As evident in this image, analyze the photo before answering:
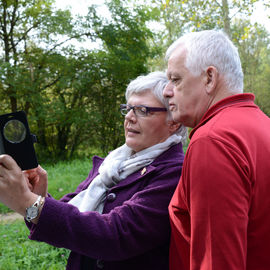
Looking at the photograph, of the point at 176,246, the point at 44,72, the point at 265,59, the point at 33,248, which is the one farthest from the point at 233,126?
the point at 265,59

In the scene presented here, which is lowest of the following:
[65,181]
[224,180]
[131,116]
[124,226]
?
[65,181]

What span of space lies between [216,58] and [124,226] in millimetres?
923

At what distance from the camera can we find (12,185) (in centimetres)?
141

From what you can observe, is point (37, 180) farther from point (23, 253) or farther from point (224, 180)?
point (23, 253)

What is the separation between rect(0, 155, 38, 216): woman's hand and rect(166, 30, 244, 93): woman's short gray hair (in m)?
0.92

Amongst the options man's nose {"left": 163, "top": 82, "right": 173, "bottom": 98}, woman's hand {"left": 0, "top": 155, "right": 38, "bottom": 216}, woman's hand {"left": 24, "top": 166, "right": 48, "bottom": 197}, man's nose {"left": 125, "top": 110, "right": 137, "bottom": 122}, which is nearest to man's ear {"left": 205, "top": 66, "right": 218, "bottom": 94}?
man's nose {"left": 163, "top": 82, "right": 173, "bottom": 98}

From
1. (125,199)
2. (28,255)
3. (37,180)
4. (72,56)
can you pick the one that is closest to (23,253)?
(28,255)

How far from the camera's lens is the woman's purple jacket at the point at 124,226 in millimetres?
1480

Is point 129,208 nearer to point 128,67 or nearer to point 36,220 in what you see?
point 36,220

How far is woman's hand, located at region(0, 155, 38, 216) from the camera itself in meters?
1.41

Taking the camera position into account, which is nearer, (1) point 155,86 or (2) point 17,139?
(2) point 17,139

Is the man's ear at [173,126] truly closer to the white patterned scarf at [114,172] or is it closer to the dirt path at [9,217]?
the white patterned scarf at [114,172]

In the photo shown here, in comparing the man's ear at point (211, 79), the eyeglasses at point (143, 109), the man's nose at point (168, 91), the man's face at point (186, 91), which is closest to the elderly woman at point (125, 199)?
the eyeglasses at point (143, 109)

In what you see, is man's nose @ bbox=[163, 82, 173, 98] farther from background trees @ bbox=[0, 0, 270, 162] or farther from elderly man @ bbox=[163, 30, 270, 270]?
background trees @ bbox=[0, 0, 270, 162]
